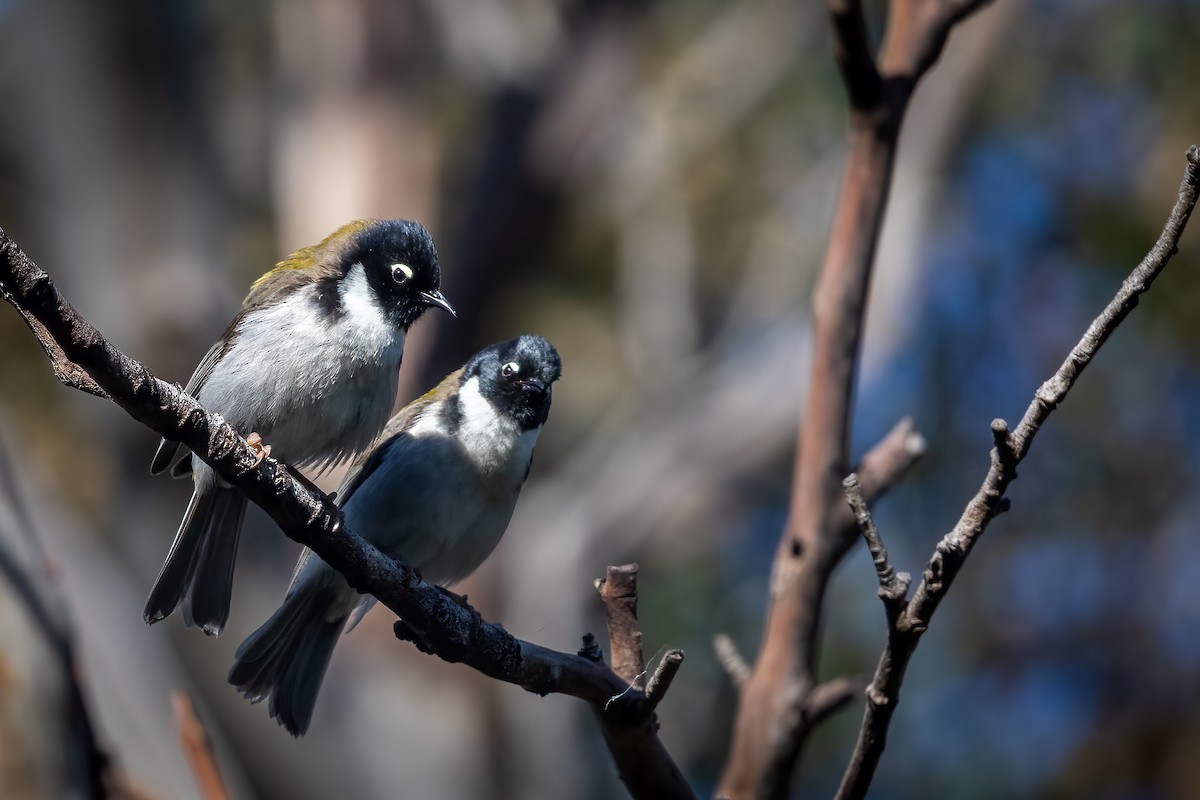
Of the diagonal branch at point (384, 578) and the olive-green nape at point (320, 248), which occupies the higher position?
the olive-green nape at point (320, 248)

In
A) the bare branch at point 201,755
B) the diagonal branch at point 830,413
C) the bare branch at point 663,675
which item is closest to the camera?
the bare branch at point 663,675

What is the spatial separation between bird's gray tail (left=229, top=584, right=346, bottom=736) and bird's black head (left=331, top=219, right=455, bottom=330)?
119 centimetres

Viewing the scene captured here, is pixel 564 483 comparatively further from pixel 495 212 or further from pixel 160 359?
pixel 160 359

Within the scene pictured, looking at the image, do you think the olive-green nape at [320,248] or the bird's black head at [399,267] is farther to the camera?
the olive-green nape at [320,248]

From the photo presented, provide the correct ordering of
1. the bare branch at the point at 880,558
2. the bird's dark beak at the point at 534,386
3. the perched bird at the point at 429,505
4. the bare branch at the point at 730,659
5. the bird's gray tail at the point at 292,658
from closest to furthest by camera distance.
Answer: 1. the bare branch at the point at 880,558
2. the bare branch at the point at 730,659
3. the bird's gray tail at the point at 292,658
4. the perched bird at the point at 429,505
5. the bird's dark beak at the point at 534,386

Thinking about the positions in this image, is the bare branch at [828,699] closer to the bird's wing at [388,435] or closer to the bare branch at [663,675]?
the bare branch at [663,675]

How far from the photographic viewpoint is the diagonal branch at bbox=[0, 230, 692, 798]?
2797 millimetres

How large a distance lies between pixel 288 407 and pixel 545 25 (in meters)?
7.73

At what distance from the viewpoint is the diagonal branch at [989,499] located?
2582 mm

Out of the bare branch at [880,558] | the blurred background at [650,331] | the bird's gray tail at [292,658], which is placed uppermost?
the blurred background at [650,331]

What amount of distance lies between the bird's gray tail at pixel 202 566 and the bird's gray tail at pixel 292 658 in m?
0.29

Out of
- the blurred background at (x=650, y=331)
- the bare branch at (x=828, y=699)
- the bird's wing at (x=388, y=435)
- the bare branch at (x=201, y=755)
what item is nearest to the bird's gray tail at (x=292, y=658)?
the bird's wing at (x=388, y=435)

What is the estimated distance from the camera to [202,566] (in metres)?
4.37

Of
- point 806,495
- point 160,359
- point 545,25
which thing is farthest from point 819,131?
point 806,495
